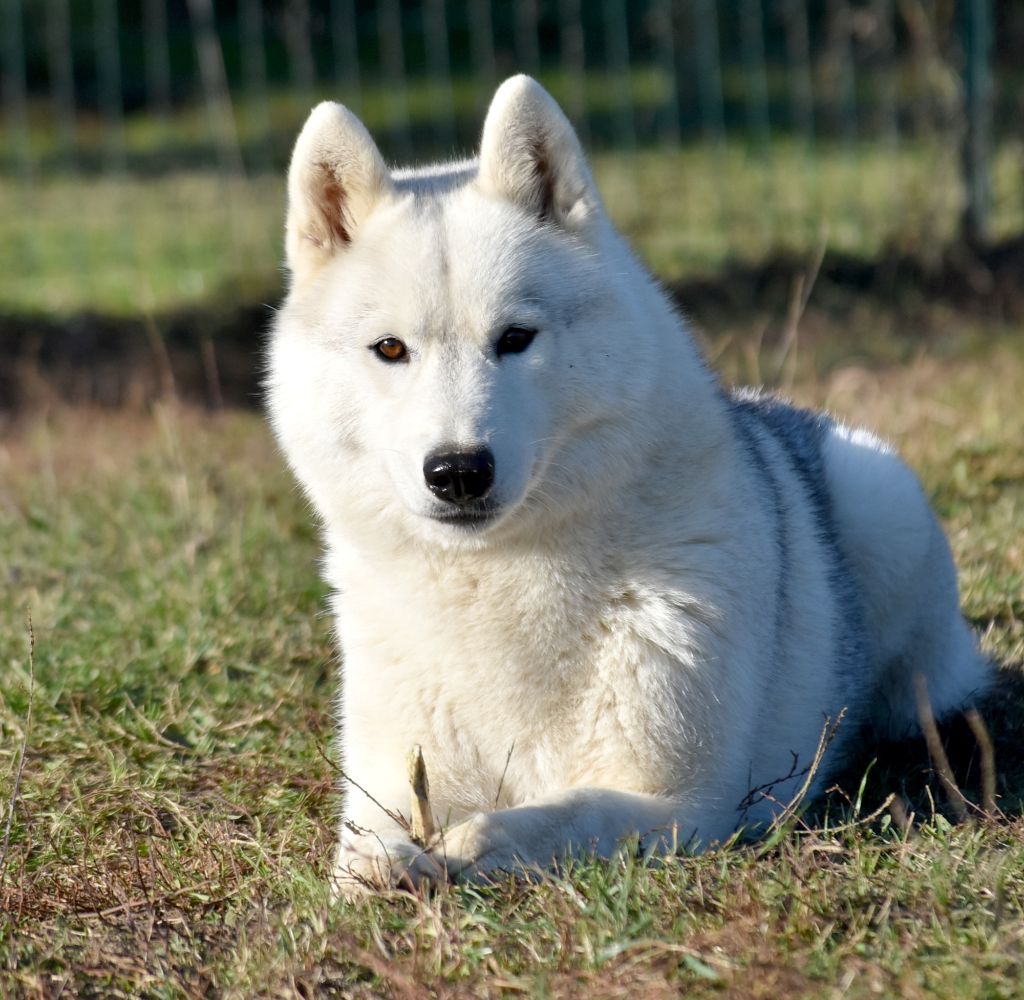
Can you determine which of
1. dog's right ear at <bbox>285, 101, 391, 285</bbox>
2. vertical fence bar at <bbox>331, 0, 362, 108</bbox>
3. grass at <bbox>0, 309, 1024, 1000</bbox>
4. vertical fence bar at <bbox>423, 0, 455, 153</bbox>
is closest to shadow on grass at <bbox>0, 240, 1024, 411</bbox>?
grass at <bbox>0, 309, 1024, 1000</bbox>

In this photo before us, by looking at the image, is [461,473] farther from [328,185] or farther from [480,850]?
[328,185]

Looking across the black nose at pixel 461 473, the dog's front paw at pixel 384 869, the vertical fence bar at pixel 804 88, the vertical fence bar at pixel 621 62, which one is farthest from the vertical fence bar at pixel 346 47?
the dog's front paw at pixel 384 869

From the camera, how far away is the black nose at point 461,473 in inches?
116

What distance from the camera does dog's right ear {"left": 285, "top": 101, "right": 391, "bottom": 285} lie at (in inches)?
131

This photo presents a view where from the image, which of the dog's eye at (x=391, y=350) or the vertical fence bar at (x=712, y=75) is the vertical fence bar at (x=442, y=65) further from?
the dog's eye at (x=391, y=350)

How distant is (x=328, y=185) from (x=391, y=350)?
508 millimetres

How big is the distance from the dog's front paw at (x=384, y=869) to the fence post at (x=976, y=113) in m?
7.11

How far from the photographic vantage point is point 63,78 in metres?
11.7

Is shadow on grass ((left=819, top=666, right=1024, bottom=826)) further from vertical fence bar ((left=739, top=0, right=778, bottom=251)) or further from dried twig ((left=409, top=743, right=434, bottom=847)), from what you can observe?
vertical fence bar ((left=739, top=0, right=778, bottom=251))

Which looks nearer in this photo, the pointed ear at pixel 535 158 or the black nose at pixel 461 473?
the black nose at pixel 461 473

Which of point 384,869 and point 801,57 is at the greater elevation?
point 801,57

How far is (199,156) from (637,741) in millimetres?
15004

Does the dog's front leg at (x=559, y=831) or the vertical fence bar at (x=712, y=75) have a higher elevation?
the vertical fence bar at (x=712, y=75)

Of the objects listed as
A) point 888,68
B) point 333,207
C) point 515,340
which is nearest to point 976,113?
point 888,68
